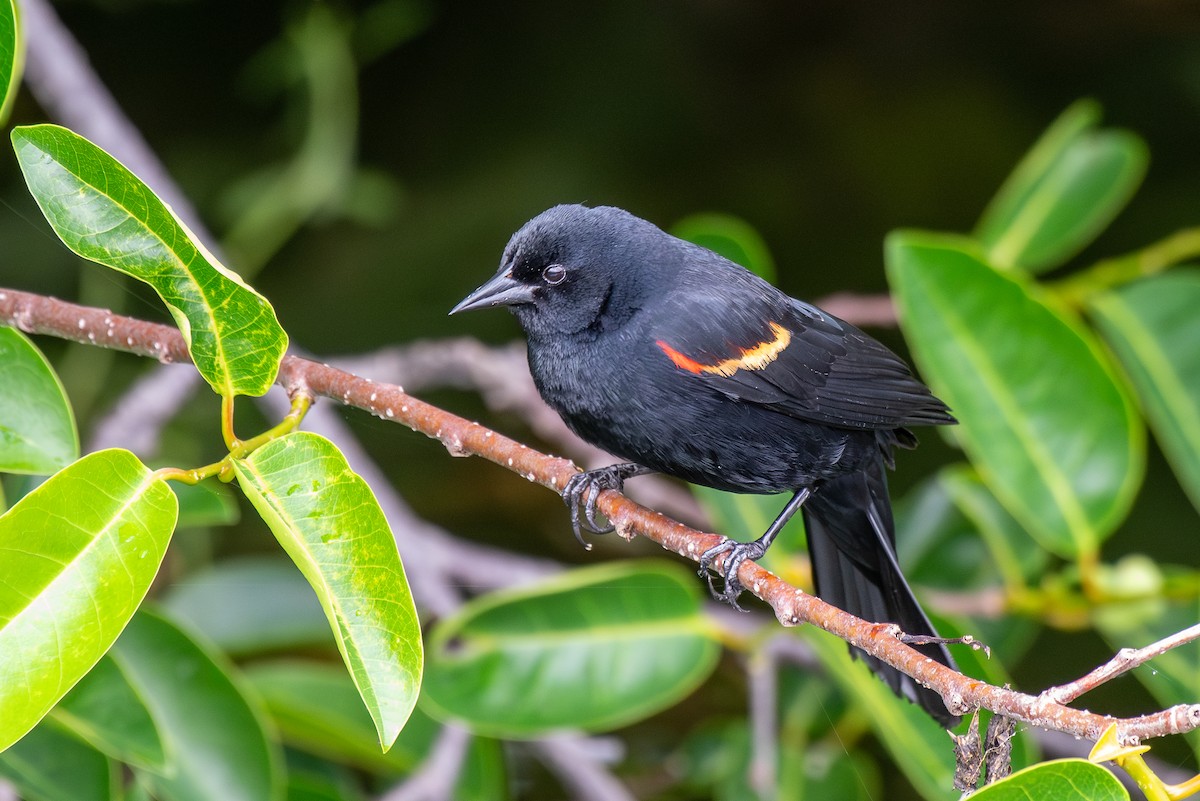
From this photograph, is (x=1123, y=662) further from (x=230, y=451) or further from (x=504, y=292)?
(x=504, y=292)

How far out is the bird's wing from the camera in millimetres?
1628

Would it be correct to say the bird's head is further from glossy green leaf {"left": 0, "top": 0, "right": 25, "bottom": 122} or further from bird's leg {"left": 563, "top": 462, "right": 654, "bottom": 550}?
glossy green leaf {"left": 0, "top": 0, "right": 25, "bottom": 122}

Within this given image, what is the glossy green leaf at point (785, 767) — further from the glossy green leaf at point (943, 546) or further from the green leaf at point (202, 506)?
the green leaf at point (202, 506)

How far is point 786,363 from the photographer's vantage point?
172cm

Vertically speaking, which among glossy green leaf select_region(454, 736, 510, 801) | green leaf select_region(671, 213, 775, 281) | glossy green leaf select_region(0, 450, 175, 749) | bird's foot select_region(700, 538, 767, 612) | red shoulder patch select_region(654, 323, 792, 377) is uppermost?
green leaf select_region(671, 213, 775, 281)

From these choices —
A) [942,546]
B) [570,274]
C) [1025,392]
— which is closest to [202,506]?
[570,274]

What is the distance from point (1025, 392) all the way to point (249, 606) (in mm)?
1778

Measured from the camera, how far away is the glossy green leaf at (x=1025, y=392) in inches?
74.3

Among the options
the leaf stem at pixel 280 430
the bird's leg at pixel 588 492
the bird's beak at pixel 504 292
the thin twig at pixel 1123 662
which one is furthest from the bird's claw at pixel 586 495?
the thin twig at pixel 1123 662

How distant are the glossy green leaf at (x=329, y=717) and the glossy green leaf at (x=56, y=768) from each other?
21.8 inches

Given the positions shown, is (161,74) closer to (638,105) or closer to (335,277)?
(335,277)

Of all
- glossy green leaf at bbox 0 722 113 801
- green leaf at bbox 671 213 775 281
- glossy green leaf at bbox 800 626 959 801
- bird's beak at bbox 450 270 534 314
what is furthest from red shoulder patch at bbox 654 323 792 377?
glossy green leaf at bbox 0 722 113 801

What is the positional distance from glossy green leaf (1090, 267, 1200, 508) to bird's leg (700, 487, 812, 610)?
75cm

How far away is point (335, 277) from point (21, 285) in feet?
2.85
